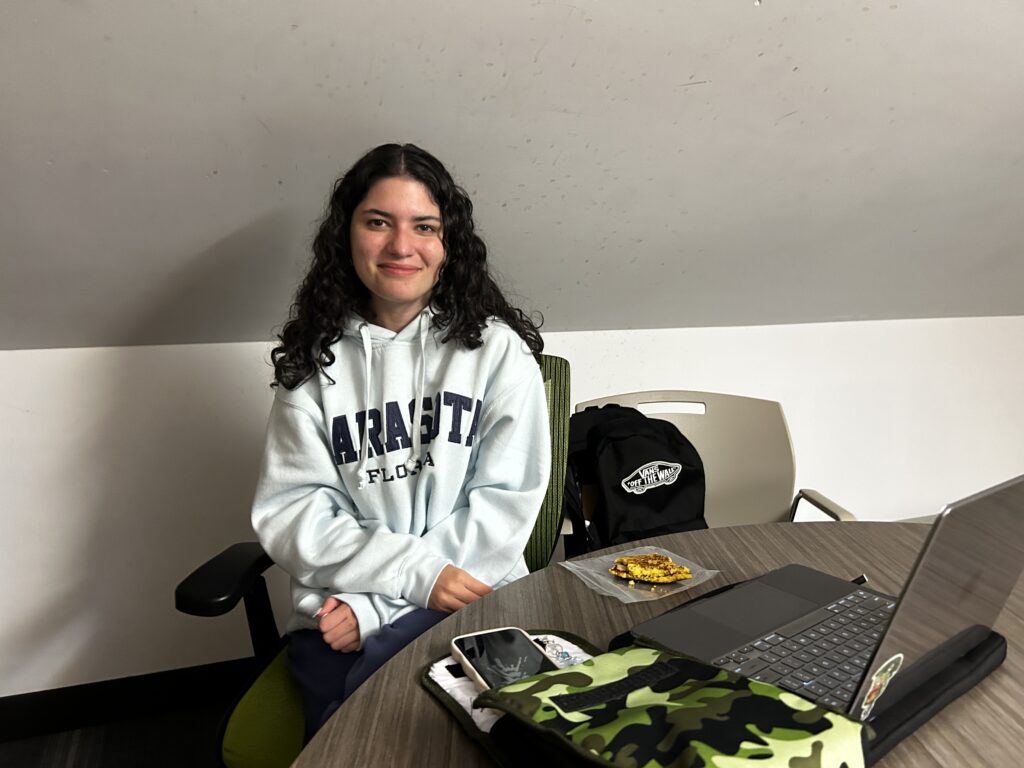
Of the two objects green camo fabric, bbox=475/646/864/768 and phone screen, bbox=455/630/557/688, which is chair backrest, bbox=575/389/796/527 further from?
green camo fabric, bbox=475/646/864/768

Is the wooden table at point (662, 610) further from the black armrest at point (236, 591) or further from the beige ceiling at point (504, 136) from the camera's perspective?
the beige ceiling at point (504, 136)

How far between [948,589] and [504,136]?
107cm

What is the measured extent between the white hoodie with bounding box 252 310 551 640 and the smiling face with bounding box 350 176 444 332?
0.26 feet

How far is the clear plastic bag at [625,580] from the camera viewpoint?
2.75 feet

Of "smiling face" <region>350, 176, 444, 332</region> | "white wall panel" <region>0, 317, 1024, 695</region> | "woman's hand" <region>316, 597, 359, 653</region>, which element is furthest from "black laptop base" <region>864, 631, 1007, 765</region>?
"white wall panel" <region>0, 317, 1024, 695</region>

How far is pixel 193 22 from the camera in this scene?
1.04 meters

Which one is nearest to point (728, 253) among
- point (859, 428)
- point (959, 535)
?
point (859, 428)

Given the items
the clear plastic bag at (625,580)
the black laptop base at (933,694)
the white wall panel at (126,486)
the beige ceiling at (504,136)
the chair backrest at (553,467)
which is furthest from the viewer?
the white wall panel at (126,486)

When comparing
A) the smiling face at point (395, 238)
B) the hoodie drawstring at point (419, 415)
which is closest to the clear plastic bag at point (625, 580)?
the hoodie drawstring at point (419, 415)

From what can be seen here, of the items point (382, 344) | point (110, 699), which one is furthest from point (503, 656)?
point (110, 699)

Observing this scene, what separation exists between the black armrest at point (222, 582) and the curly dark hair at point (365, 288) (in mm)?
291

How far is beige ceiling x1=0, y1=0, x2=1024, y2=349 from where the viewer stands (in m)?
1.10

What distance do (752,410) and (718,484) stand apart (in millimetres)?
190

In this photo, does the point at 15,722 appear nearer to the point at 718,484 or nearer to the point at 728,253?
the point at 718,484
